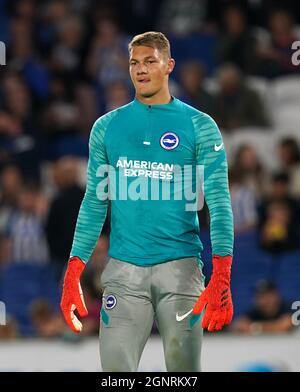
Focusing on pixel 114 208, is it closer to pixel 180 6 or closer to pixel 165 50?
pixel 165 50

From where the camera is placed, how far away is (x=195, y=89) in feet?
34.6

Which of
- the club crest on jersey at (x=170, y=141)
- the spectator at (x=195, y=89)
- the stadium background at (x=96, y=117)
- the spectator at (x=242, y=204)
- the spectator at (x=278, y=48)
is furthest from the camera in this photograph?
the spectator at (x=278, y=48)

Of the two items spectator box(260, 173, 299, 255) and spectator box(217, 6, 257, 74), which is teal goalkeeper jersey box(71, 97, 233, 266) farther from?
spectator box(217, 6, 257, 74)

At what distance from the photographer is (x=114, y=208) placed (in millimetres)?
5309

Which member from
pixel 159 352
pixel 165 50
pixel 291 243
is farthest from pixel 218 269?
pixel 291 243

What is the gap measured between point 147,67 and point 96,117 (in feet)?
18.5

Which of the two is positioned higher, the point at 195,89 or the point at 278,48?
the point at 278,48

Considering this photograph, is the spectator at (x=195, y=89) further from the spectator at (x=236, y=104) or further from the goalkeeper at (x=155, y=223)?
the goalkeeper at (x=155, y=223)

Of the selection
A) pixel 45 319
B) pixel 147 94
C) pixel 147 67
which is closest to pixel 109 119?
pixel 147 94

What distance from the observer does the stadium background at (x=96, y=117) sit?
29.0 ft

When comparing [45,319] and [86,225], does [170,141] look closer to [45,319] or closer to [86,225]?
[86,225]

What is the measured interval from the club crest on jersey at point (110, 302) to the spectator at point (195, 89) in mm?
5296

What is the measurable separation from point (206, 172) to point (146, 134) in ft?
1.11

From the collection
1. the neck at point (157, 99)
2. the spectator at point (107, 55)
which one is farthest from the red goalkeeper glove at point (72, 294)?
the spectator at point (107, 55)
